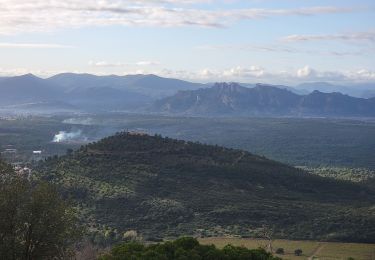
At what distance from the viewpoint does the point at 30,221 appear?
2519cm

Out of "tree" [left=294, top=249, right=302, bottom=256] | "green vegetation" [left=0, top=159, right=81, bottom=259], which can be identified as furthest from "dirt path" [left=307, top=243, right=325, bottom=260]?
"green vegetation" [left=0, top=159, right=81, bottom=259]

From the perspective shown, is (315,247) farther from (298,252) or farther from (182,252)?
(182,252)

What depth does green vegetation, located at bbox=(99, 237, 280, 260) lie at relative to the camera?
26359 millimetres

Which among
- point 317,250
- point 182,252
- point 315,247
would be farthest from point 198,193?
point 182,252

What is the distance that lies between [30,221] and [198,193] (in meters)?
61.5

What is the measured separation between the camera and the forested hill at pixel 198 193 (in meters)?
70.1

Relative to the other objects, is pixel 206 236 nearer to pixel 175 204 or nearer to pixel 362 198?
pixel 175 204

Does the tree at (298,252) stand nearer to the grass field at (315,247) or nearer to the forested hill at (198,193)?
the grass field at (315,247)

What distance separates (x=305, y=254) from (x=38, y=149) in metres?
128

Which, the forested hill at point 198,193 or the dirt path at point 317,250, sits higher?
the forested hill at point 198,193

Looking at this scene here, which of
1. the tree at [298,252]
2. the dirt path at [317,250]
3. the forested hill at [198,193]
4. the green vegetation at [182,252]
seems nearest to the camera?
the green vegetation at [182,252]

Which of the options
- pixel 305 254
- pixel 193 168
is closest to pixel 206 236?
pixel 305 254

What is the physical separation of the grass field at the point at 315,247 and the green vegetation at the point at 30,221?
3356cm

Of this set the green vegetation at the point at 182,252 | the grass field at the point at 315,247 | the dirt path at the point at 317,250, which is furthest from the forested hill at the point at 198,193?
the green vegetation at the point at 182,252
